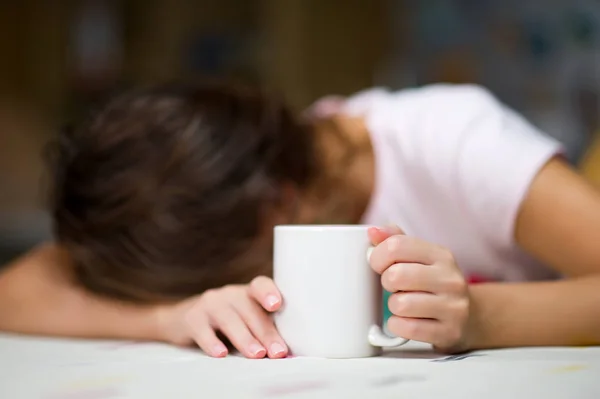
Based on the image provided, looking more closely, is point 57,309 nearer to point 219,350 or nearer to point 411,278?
point 219,350

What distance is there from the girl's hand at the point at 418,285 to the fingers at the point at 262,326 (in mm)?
103

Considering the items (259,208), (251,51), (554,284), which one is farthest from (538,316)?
(251,51)

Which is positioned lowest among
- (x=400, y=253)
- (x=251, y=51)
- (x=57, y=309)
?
(x=57, y=309)

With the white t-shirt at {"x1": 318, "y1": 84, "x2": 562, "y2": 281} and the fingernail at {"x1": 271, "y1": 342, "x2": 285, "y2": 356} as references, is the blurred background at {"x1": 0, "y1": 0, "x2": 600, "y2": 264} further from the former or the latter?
the fingernail at {"x1": 271, "y1": 342, "x2": 285, "y2": 356}

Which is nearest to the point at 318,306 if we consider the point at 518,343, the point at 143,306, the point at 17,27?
the point at 518,343

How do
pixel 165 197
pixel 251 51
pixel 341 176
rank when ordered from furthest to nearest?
pixel 251 51
pixel 341 176
pixel 165 197

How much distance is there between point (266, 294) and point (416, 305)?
0.43 ft

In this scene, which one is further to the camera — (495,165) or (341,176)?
(341,176)

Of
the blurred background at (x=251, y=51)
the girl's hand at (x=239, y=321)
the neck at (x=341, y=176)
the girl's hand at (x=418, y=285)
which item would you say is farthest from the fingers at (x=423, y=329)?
the blurred background at (x=251, y=51)

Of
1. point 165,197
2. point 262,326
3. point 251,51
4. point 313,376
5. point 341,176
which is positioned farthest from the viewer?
point 251,51

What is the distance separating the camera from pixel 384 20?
2.52 m

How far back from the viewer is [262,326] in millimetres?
657

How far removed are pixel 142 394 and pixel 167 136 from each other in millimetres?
450

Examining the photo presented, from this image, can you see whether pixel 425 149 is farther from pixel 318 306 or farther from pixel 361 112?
pixel 318 306
